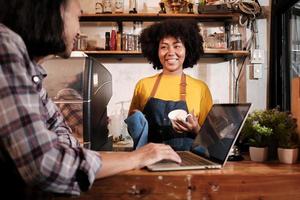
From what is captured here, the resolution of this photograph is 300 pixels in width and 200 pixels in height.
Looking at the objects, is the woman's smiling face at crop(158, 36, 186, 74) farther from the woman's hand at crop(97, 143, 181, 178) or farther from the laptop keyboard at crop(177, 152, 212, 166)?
the woman's hand at crop(97, 143, 181, 178)

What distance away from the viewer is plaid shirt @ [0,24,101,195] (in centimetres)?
67

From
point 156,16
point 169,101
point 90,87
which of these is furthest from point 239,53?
point 90,87

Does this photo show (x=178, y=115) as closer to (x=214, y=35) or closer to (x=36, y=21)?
(x=36, y=21)

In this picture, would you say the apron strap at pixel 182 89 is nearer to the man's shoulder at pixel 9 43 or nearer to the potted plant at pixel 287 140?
the potted plant at pixel 287 140

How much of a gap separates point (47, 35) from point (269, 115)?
2.43ft

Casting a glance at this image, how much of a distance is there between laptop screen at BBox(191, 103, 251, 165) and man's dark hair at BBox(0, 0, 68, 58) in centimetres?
55

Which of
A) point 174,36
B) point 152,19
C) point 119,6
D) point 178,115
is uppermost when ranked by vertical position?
point 119,6

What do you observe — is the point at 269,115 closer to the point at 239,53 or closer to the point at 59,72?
the point at 59,72

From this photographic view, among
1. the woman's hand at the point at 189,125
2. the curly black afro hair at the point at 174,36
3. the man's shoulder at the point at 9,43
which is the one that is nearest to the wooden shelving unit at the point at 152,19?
the curly black afro hair at the point at 174,36

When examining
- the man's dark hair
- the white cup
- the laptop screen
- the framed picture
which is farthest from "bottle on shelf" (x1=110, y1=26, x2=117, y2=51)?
the man's dark hair

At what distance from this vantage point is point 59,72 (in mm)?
1712

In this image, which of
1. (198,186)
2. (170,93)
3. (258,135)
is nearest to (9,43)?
(198,186)

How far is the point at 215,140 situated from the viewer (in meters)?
1.11

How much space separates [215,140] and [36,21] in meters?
0.64
